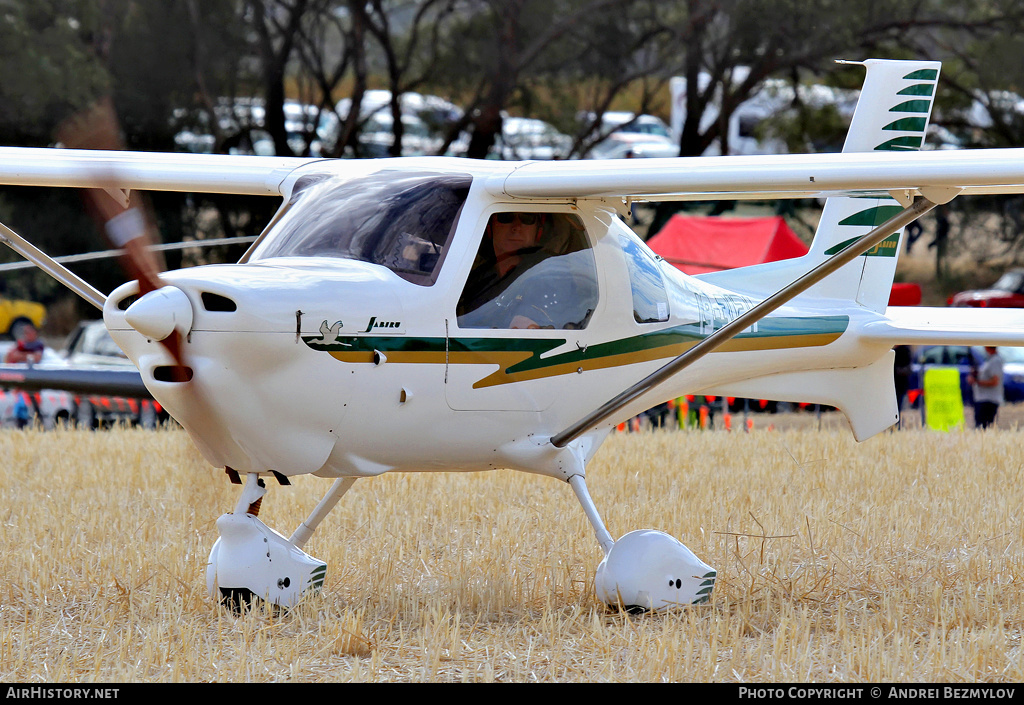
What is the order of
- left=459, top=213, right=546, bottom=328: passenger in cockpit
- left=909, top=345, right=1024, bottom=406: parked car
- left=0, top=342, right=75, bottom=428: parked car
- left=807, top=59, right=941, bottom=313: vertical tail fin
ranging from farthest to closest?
left=909, top=345, right=1024, bottom=406: parked car < left=0, top=342, right=75, bottom=428: parked car < left=807, top=59, right=941, bottom=313: vertical tail fin < left=459, top=213, right=546, bottom=328: passenger in cockpit

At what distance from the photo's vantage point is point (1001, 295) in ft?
83.4

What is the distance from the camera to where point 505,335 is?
5.50 metres

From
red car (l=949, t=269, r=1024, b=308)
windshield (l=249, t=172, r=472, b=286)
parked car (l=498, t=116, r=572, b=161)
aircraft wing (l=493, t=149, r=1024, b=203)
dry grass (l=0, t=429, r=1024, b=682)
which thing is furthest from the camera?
parked car (l=498, t=116, r=572, b=161)

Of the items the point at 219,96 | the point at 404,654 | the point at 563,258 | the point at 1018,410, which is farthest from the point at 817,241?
the point at 219,96

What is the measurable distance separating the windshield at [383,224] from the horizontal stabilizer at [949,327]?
9.97 ft

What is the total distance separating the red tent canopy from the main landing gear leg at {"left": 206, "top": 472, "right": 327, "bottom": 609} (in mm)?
13110

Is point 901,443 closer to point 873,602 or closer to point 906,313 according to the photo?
point 906,313

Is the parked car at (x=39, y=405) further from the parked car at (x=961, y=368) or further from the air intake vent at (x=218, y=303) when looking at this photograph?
the parked car at (x=961, y=368)

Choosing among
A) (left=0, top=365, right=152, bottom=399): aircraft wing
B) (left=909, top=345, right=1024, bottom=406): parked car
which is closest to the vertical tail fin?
(left=0, top=365, right=152, bottom=399): aircraft wing

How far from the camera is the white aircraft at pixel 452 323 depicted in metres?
4.86

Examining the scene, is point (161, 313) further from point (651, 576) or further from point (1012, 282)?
point (1012, 282)

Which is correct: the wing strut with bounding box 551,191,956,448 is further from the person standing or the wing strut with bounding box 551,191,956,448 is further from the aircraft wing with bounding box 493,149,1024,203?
the person standing

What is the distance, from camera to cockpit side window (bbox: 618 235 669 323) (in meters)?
6.09

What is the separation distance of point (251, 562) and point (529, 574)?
155cm
